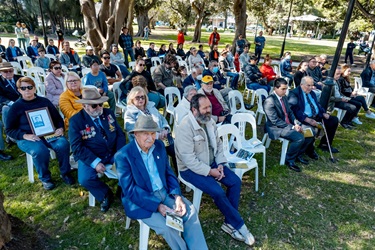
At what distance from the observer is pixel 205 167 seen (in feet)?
9.32

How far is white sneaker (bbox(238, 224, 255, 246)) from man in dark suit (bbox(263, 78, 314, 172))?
71.7 inches

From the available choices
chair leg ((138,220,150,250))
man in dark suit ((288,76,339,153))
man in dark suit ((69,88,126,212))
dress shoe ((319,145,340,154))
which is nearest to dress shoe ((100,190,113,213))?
man in dark suit ((69,88,126,212))

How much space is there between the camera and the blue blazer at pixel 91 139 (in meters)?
2.92

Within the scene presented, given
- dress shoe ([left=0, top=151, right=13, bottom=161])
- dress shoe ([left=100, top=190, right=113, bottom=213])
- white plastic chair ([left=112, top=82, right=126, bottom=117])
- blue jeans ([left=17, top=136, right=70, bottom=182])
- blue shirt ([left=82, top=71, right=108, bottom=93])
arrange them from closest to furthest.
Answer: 1. dress shoe ([left=100, top=190, right=113, bottom=213])
2. blue jeans ([left=17, top=136, right=70, bottom=182])
3. dress shoe ([left=0, top=151, right=13, bottom=161])
4. white plastic chair ([left=112, top=82, right=126, bottom=117])
5. blue shirt ([left=82, top=71, right=108, bottom=93])

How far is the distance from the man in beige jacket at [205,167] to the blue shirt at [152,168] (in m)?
0.44

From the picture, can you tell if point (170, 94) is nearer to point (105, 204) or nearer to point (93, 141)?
point (93, 141)

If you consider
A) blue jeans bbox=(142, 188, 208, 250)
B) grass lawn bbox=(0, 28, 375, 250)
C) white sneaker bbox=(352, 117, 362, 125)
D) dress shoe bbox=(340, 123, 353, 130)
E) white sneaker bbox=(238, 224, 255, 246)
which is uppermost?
blue jeans bbox=(142, 188, 208, 250)

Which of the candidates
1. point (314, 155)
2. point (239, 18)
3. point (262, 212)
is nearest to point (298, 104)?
point (314, 155)

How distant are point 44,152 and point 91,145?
0.73 m

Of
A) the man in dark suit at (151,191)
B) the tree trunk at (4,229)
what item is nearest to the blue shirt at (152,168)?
the man in dark suit at (151,191)

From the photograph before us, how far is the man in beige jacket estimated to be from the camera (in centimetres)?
277

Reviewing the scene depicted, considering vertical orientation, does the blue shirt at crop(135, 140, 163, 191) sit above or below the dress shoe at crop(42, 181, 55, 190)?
above

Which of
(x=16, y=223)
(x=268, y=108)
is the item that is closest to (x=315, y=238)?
(x=268, y=108)

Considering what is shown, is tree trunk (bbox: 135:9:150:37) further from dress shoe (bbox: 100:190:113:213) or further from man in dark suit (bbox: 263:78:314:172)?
dress shoe (bbox: 100:190:113:213)
